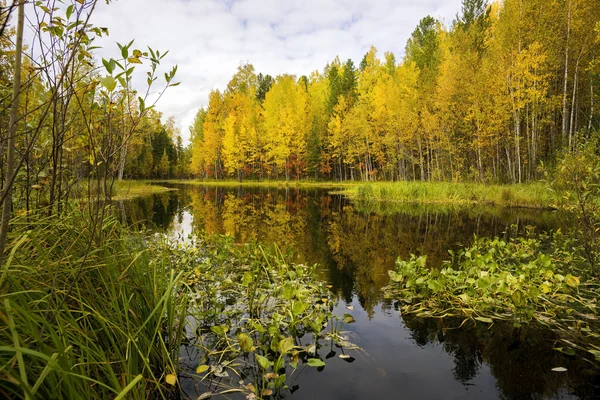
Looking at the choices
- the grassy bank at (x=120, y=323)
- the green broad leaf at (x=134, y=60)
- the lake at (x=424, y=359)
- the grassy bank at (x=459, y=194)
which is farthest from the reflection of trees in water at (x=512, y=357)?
the grassy bank at (x=459, y=194)

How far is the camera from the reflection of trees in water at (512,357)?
2.96 m

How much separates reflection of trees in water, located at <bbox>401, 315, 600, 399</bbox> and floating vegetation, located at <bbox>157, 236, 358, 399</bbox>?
1.14 m

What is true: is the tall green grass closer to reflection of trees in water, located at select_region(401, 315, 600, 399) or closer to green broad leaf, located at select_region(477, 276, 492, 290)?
reflection of trees in water, located at select_region(401, 315, 600, 399)

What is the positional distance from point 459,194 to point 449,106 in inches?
310

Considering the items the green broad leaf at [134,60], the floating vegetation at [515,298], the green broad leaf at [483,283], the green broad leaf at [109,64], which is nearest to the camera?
the green broad leaf at [109,64]

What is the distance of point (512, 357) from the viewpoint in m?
Result: 3.41

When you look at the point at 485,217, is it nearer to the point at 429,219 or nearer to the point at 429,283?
the point at 429,219

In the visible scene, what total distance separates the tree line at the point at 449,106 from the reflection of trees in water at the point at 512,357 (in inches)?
186

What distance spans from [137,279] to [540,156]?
27201 millimetres

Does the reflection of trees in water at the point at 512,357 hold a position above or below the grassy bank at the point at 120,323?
below

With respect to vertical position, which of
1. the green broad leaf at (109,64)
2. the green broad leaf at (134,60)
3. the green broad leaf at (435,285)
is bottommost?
the green broad leaf at (435,285)

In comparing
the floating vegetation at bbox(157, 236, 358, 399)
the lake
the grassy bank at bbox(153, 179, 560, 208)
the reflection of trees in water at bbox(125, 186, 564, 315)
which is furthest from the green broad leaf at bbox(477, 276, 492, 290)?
the grassy bank at bbox(153, 179, 560, 208)

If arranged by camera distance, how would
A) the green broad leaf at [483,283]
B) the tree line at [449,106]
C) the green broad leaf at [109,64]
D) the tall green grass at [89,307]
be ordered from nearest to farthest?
the tall green grass at [89,307]
the green broad leaf at [109,64]
the green broad leaf at [483,283]
the tree line at [449,106]

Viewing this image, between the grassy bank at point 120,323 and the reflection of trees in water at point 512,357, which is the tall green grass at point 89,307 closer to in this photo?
the grassy bank at point 120,323
